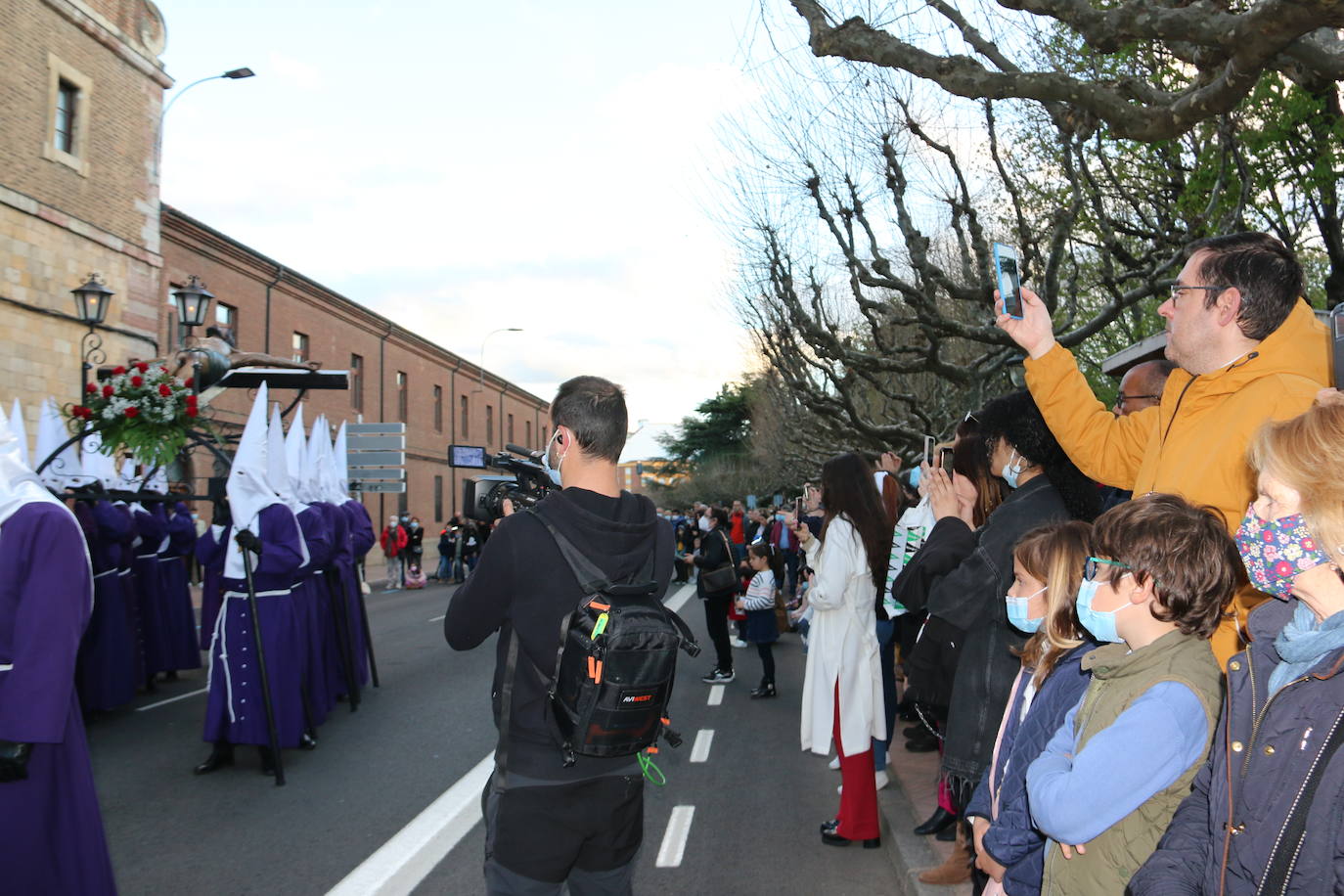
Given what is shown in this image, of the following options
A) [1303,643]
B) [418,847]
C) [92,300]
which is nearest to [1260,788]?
[1303,643]

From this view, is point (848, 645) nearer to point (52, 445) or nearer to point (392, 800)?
point (392, 800)

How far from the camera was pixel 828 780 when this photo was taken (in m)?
6.96

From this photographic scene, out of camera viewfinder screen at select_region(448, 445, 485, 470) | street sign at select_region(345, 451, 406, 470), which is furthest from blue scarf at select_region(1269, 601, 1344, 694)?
street sign at select_region(345, 451, 406, 470)

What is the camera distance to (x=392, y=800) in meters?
6.52

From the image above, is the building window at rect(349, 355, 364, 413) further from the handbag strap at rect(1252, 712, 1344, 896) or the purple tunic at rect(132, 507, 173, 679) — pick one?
the handbag strap at rect(1252, 712, 1344, 896)

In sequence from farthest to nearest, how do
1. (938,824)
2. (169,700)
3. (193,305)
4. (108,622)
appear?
(193,305), (169,700), (108,622), (938,824)

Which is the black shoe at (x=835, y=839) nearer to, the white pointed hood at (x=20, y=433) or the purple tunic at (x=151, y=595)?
the white pointed hood at (x=20, y=433)

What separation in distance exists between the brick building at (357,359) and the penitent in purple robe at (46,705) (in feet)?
65.8

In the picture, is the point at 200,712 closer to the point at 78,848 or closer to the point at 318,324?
the point at 78,848

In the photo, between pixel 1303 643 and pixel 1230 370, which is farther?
pixel 1230 370

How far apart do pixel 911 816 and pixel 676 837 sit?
1.39 meters

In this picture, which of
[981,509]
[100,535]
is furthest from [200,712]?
[981,509]

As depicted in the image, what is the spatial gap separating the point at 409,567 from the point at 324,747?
71.2 ft

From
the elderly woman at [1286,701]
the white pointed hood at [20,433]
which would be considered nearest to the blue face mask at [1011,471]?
the elderly woman at [1286,701]
